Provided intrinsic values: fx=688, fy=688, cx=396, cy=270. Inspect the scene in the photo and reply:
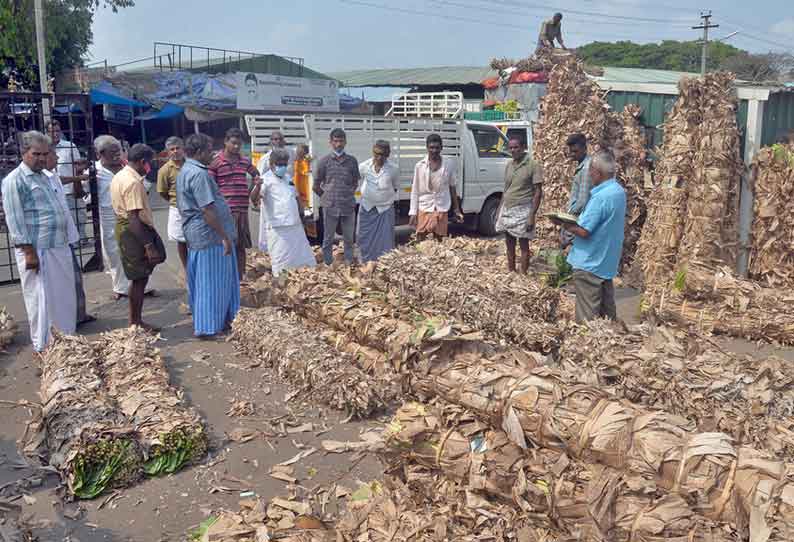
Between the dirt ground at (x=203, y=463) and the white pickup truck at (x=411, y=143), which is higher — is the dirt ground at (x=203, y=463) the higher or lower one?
the lower one

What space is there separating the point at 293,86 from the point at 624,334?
22726 mm

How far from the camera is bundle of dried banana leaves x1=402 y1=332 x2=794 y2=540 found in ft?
7.95

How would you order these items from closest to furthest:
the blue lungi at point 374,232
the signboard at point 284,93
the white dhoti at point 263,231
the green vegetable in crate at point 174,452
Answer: the green vegetable in crate at point 174,452 < the white dhoti at point 263,231 < the blue lungi at point 374,232 < the signboard at point 284,93

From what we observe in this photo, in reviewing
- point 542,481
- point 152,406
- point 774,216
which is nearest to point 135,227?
point 152,406

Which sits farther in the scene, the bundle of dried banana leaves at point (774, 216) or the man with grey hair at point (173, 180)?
the man with grey hair at point (173, 180)

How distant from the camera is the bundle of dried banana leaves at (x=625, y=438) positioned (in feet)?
7.95

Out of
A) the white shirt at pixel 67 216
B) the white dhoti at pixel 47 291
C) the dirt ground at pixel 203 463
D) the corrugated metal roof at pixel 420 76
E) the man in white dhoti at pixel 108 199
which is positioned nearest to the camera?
the dirt ground at pixel 203 463

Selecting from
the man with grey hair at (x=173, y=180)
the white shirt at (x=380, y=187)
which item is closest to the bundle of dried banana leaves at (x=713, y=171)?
the white shirt at (x=380, y=187)

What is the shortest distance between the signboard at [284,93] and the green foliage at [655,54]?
3047 cm

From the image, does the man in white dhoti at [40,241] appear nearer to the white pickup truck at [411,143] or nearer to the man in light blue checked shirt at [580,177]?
the white pickup truck at [411,143]

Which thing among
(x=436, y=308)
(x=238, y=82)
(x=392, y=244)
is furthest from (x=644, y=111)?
(x=238, y=82)

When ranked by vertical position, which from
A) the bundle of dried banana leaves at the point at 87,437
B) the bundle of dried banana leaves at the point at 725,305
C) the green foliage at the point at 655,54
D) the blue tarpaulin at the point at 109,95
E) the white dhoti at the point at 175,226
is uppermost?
the green foliage at the point at 655,54

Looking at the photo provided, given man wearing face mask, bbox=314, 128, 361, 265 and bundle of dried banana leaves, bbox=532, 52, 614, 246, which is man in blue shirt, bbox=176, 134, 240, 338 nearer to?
man wearing face mask, bbox=314, 128, 361, 265

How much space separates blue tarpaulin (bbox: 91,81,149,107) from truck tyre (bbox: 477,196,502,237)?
15.1 m
